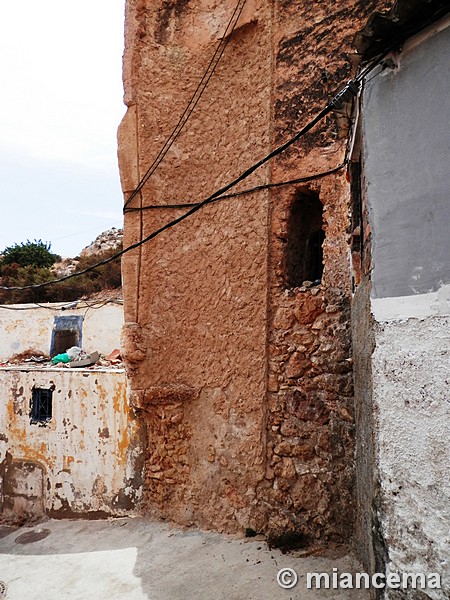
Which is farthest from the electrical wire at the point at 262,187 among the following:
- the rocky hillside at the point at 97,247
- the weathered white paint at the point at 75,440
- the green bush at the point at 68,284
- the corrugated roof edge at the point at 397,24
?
the rocky hillside at the point at 97,247

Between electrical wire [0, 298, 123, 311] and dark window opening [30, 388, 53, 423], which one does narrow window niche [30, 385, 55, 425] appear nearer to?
dark window opening [30, 388, 53, 423]

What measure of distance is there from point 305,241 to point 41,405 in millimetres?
4519

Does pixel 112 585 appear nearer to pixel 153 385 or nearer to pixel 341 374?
pixel 153 385

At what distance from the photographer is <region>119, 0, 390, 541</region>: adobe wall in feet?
16.6

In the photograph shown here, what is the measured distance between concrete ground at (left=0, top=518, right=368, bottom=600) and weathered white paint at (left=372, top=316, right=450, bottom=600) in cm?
161

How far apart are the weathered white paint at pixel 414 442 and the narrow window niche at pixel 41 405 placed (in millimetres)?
5597

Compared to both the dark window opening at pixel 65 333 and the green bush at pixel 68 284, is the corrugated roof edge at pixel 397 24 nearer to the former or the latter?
the dark window opening at pixel 65 333

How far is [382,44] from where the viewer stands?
9.76 feet

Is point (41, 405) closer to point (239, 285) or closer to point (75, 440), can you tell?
point (75, 440)

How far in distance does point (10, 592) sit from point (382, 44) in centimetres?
600

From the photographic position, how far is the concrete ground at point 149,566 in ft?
14.9

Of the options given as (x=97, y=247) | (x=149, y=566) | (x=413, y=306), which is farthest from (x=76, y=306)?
(x=413, y=306)

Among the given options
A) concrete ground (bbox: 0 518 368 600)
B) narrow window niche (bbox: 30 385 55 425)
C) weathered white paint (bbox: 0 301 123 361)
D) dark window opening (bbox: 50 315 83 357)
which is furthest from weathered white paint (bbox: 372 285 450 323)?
dark window opening (bbox: 50 315 83 357)

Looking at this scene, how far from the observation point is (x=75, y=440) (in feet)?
22.9
